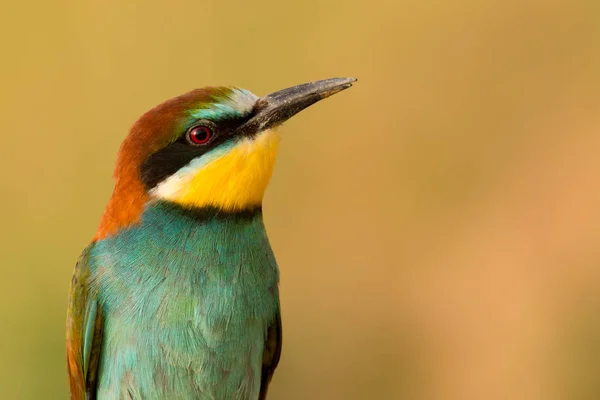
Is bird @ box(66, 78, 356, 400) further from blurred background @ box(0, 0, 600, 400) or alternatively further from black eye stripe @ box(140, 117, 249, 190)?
blurred background @ box(0, 0, 600, 400)

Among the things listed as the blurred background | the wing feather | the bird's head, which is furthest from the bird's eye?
the blurred background

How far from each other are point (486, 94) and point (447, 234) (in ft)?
1.05

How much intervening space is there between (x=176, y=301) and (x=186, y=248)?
0.07 metres

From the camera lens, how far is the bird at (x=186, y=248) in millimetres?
1033

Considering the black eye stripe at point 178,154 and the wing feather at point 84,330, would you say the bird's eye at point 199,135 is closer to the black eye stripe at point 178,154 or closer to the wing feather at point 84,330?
the black eye stripe at point 178,154

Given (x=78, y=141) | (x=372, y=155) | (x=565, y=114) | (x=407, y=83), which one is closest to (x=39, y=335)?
(x=78, y=141)

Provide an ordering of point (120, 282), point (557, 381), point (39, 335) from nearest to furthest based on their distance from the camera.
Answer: point (120, 282), point (557, 381), point (39, 335)

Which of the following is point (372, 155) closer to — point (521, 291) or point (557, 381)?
point (521, 291)

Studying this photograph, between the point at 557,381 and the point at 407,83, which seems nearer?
the point at 557,381

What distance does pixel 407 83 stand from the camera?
1.68m

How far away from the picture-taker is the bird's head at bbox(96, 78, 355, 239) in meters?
1.03

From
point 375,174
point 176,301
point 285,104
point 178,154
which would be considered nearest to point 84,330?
point 176,301

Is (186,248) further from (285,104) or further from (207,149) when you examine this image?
(285,104)

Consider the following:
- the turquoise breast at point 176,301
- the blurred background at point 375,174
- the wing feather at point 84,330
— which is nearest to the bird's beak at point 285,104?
the turquoise breast at point 176,301
